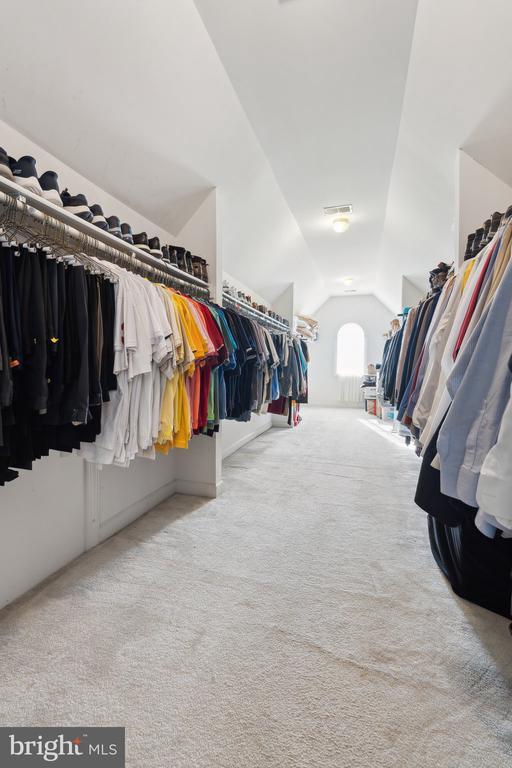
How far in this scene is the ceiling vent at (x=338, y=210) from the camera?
3561mm

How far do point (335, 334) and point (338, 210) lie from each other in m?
4.73

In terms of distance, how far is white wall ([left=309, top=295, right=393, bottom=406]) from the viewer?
7.87m

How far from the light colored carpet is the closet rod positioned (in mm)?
1530

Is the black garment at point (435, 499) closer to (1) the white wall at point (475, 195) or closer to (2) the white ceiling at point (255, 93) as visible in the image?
(1) the white wall at point (475, 195)

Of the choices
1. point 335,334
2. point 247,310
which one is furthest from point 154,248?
point 335,334

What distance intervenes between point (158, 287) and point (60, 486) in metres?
1.09

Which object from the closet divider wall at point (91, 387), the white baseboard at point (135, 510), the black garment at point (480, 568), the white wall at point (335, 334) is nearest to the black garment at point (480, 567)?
the black garment at point (480, 568)

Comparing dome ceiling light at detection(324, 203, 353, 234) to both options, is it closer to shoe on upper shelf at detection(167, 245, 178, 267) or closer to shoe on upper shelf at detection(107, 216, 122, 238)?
shoe on upper shelf at detection(167, 245, 178, 267)

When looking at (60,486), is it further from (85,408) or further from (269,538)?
(269,538)

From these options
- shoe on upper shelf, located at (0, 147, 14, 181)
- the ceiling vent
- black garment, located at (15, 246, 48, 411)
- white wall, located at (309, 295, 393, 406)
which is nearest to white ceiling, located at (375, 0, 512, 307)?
the ceiling vent

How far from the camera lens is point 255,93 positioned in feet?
6.71

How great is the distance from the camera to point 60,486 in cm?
158

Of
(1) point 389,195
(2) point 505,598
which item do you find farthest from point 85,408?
(1) point 389,195

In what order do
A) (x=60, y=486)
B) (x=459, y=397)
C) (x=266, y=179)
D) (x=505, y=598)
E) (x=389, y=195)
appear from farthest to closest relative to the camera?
(x=389, y=195)
(x=266, y=179)
(x=60, y=486)
(x=505, y=598)
(x=459, y=397)
